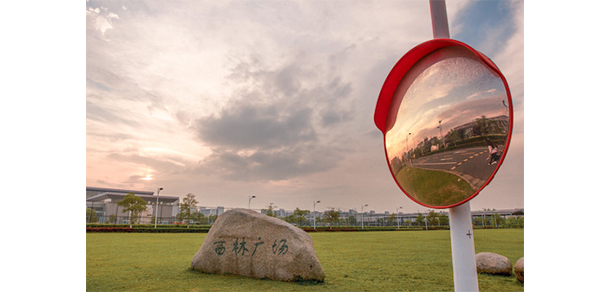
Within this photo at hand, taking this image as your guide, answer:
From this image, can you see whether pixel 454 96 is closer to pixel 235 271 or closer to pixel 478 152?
pixel 478 152

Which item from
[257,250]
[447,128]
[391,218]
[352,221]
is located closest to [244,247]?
[257,250]

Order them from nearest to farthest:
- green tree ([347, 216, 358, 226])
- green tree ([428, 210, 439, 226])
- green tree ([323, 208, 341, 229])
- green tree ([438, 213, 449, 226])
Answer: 1. green tree ([438, 213, 449, 226])
2. green tree ([428, 210, 439, 226])
3. green tree ([323, 208, 341, 229])
4. green tree ([347, 216, 358, 226])

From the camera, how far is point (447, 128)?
2.07 meters

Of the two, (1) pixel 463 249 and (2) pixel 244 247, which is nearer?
(1) pixel 463 249

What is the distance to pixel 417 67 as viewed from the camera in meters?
2.33

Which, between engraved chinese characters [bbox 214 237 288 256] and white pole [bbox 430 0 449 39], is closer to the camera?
white pole [bbox 430 0 449 39]

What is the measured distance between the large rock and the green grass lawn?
2939 mm

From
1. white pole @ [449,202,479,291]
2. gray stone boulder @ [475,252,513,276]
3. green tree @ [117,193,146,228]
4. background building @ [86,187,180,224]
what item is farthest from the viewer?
background building @ [86,187,180,224]

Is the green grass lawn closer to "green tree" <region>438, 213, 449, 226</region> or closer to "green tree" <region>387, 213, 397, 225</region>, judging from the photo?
"green tree" <region>438, 213, 449, 226</region>

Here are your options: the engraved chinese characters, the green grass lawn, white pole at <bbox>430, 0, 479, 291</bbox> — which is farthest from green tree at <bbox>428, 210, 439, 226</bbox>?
the green grass lawn

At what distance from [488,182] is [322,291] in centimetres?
311

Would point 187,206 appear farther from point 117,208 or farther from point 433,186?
point 433,186

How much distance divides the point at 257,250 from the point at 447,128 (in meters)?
3.83

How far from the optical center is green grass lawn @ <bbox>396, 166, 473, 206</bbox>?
2.00 meters
